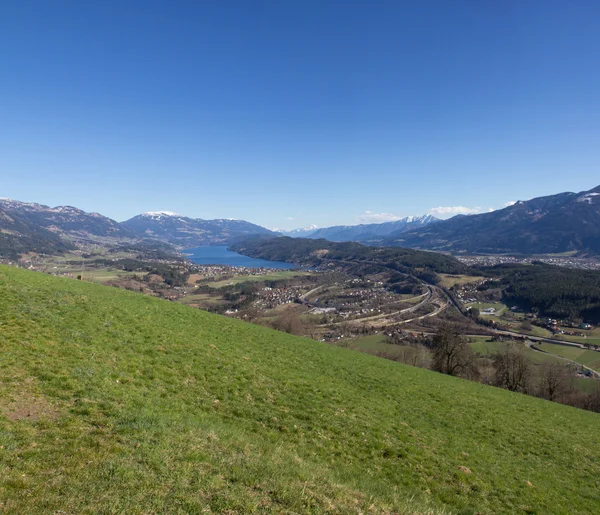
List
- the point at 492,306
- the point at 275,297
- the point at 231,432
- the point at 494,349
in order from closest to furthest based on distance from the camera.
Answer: the point at 231,432
the point at 494,349
the point at 492,306
the point at 275,297

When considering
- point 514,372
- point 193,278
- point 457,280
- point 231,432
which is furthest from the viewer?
point 457,280

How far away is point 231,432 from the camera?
9.35 meters

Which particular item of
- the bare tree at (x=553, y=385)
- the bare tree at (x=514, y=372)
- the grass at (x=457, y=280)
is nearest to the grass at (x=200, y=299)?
the bare tree at (x=514, y=372)

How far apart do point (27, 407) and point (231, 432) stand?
5.53 meters

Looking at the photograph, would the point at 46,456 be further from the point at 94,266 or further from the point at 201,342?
the point at 94,266

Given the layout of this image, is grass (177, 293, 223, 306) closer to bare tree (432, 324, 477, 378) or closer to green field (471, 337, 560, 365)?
green field (471, 337, 560, 365)

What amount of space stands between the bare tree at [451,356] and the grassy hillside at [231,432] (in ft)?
52.7

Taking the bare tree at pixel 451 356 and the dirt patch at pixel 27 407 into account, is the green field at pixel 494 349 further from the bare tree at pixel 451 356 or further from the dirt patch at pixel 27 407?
the dirt patch at pixel 27 407

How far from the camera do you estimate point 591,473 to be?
12.6 m

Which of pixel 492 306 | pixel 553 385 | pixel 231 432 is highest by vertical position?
pixel 231 432

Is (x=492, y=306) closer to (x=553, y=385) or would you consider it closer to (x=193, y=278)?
(x=553, y=385)

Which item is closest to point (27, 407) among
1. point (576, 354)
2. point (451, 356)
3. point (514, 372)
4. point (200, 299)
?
point (451, 356)

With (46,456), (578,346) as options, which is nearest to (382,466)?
(46,456)

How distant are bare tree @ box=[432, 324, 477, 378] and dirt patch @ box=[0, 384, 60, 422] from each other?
125ft
